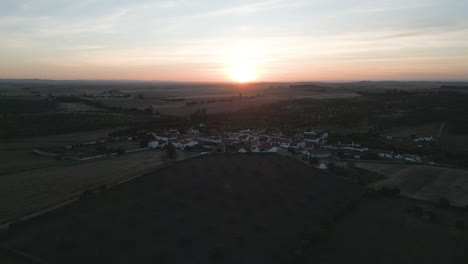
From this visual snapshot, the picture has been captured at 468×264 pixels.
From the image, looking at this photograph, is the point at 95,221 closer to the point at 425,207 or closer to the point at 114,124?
Answer: the point at 425,207

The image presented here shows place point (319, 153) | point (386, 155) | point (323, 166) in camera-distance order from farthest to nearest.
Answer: point (319, 153)
point (386, 155)
point (323, 166)

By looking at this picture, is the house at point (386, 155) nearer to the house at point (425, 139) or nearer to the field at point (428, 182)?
the field at point (428, 182)

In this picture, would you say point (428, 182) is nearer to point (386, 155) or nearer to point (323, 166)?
point (323, 166)

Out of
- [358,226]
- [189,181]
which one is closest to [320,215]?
[358,226]

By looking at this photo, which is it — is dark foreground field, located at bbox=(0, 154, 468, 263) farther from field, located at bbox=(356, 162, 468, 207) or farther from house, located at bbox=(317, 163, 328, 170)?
house, located at bbox=(317, 163, 328, 170)

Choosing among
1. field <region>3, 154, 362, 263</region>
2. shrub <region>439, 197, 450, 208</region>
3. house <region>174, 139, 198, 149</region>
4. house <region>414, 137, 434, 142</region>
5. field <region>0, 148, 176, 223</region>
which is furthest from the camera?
house <region>414, 137, 434, 142</region>

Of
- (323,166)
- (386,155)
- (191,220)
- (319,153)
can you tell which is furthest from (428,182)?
(191,220)

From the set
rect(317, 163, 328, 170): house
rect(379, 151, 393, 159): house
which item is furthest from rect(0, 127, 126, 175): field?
rect(379, 151, 393, 159): house
